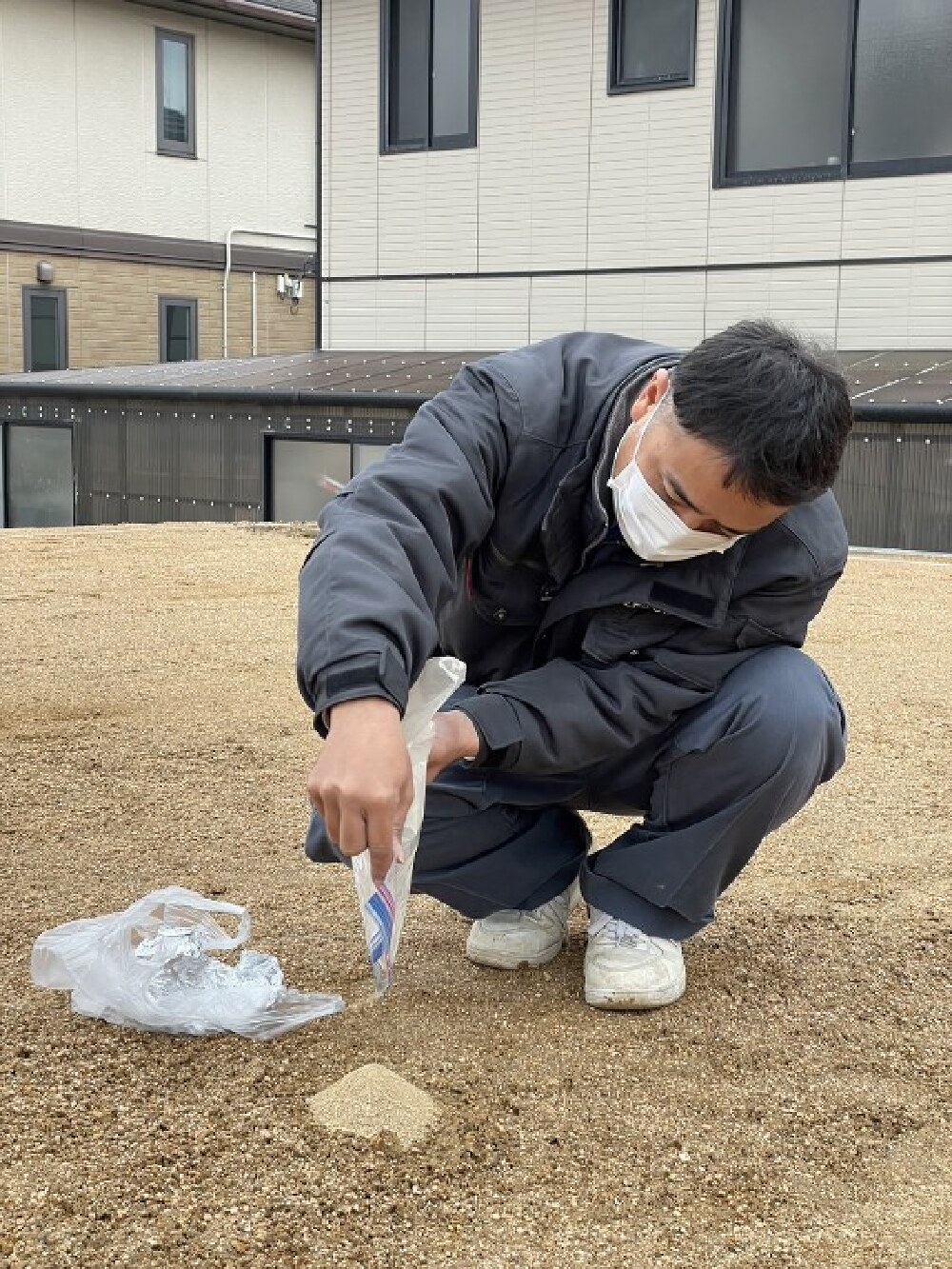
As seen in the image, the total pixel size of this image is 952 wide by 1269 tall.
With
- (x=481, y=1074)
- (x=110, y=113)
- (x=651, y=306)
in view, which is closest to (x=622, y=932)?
(x=481, y=1074)

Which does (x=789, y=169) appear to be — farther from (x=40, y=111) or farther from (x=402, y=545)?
(x=40, y=111)

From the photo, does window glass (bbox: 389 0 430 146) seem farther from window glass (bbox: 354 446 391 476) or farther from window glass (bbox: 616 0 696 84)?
window glass (bbox: 354 446 391 476)

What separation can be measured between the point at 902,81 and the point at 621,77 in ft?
6.15

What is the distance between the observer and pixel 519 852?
2154mm

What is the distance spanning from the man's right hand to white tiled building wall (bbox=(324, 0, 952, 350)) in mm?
7486

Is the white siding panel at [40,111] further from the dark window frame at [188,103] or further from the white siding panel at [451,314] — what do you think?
the white siding panel at [451,314]

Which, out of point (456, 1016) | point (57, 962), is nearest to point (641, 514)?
point (456, 1016)

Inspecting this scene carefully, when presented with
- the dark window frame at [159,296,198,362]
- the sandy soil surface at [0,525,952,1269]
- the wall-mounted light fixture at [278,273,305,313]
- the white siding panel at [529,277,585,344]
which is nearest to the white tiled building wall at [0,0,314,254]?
the wall-mounted light fixture at [278,273,305,313]

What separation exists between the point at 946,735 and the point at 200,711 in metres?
1.93

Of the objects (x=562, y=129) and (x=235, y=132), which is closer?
(x=562, y=129)

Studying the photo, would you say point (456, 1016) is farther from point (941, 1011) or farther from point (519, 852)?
point (941, 1011)

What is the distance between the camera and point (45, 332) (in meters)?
14.8

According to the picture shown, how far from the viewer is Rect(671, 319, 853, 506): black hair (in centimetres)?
166

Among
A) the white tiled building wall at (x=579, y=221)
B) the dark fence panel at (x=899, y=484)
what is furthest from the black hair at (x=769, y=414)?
the white tiled building wall at (x=579, y=221)
